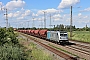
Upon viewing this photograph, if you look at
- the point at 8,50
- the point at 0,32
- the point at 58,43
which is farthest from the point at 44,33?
the point at 8,50

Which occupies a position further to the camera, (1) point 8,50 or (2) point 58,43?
(2) point 58,43

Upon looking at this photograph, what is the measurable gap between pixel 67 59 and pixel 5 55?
25.7 feet

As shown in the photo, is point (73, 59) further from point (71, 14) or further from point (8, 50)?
point (71, 14)

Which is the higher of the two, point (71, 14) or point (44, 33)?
point (71, 14)

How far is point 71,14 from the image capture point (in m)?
52.7

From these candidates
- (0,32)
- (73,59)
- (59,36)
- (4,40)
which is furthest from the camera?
(59,36)

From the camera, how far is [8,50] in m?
14.8

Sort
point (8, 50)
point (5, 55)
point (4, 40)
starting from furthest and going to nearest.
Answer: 1. point (4, 40)
2. point (8, 50)
3. point (5, 55)

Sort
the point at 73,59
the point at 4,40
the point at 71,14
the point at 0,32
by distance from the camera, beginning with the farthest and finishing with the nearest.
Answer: the point at 71,14 → the point at 0,32 → the point at 4,40 → the point at 73,59

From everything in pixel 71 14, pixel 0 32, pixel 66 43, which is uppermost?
pixel 71 14

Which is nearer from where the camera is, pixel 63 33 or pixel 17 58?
pixel 17 58

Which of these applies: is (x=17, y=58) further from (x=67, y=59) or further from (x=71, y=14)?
(x=71, y=14)

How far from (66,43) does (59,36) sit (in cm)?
280

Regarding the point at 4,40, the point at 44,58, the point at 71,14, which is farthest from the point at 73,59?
the point at 71,14
